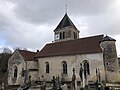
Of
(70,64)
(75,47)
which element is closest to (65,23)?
(75,47)

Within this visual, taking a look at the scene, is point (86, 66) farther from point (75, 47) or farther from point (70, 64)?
point (75, 47)

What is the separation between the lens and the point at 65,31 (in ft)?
172

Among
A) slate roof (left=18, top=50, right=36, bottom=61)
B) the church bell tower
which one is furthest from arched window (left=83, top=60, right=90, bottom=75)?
the church bell tower

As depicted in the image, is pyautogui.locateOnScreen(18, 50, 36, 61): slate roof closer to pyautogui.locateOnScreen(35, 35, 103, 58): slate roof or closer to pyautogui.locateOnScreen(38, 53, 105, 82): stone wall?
pyautogui.locateOnScreen(35, 35, 103, 58): slate roof

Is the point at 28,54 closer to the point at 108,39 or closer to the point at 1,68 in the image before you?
the point at 108,39

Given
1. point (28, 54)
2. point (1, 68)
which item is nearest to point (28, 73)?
point (28, 54)

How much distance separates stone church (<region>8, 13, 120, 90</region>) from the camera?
3356 cm

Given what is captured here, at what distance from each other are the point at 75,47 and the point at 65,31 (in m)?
14.8

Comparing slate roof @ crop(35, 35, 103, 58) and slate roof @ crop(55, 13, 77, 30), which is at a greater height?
slate roof @ crop(55, 13, 77, 30)

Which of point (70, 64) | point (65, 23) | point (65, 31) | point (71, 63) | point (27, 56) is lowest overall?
point (70, 64)

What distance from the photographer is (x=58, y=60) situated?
127 feet

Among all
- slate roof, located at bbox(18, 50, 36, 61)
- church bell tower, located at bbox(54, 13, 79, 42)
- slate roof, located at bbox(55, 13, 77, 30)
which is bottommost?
slate roof, located at bbox(18, 50, 36, 61)

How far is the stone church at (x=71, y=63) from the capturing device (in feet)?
110

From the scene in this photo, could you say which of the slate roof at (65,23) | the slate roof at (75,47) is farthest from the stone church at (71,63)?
the slate roof at (65,23)
